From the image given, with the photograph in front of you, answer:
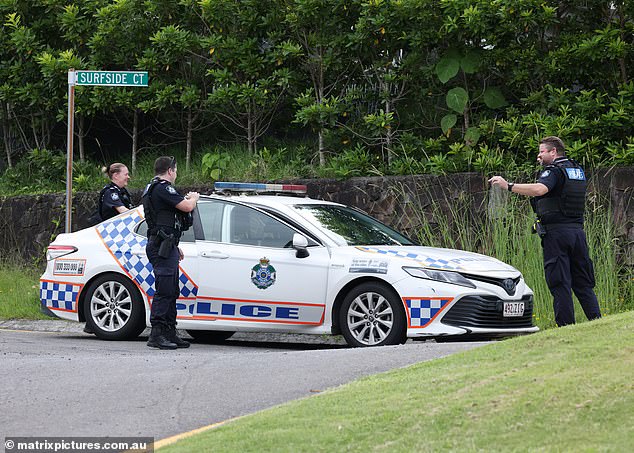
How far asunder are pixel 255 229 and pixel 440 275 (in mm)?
1964

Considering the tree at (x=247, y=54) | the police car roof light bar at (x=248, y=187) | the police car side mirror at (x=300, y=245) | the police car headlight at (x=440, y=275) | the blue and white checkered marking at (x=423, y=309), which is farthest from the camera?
the tree at (x=247, y=54)

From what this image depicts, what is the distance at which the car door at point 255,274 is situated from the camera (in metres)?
10.7

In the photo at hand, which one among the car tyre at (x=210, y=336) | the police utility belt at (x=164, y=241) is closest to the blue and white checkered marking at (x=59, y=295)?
the car tyre at (x=210, y=336)

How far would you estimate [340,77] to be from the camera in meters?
17.1

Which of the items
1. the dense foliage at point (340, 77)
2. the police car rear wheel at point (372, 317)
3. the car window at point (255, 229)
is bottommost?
the police car rear wheel at point (372, 317)

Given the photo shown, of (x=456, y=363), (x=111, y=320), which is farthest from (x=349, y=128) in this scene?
(x=456, y=363)

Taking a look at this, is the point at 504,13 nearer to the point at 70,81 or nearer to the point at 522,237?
the point at 522,237

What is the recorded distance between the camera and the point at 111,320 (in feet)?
38.3

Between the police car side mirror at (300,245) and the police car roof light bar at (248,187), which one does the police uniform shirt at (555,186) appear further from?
the police car roof light bar at (248,187)

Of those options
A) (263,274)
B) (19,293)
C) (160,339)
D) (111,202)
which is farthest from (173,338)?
(19,293)

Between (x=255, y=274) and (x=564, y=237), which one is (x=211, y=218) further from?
(x=564, y=237)

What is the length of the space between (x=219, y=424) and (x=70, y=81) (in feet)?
27.8

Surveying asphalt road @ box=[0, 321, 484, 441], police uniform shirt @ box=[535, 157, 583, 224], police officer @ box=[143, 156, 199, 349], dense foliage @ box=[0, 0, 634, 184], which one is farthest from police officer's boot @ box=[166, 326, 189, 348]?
dense foliage @ box=[0, 0, 634, 184]

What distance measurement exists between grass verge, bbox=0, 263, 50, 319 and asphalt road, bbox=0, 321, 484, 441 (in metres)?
3.56
